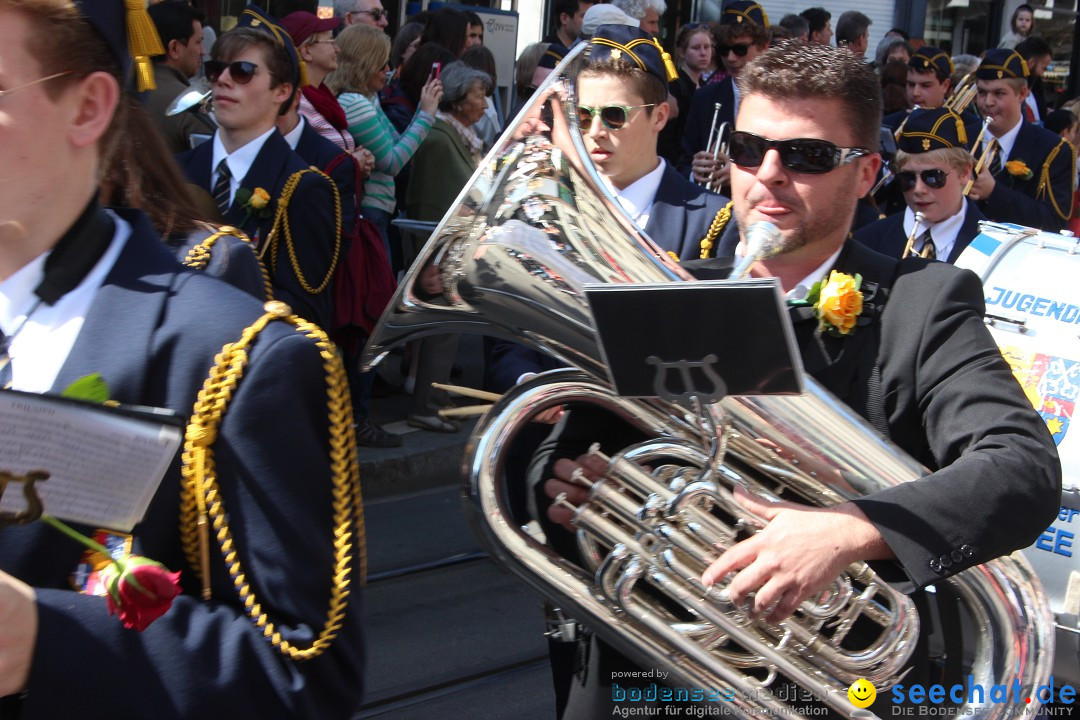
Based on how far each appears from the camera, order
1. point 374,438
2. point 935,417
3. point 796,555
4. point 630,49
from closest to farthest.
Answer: point 796,555 < point 935,417 < point 630,49 < point 374,438

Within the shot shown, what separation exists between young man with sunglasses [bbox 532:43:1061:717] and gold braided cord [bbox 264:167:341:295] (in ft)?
8.05

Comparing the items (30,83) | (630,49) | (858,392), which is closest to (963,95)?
(630,49)

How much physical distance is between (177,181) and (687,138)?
5256 millimetres

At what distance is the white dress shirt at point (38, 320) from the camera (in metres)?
1.26

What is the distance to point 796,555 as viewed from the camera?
175cm

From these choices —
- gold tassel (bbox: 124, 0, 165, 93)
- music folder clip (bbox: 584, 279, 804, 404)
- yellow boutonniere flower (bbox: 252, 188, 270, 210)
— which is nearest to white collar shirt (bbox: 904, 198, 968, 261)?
yellow boutonniere flower (bbox: 252, 188, 270, 210)

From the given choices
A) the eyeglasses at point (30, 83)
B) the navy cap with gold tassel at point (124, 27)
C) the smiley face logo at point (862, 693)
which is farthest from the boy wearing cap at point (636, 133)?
the eyeglasses at point (30, 83)

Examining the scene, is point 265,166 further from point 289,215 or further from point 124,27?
point 124,27

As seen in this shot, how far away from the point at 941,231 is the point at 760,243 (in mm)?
2844

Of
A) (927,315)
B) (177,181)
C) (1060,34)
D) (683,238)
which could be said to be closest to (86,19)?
(177,181)

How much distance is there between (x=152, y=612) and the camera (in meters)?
1.14

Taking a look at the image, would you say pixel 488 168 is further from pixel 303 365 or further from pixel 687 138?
pixel 687 138

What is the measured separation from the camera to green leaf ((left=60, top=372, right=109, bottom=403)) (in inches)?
45.7

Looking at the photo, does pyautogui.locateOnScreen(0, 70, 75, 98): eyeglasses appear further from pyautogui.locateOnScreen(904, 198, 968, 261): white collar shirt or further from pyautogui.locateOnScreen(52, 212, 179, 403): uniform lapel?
pyautogui.locateOnScreen(904, 198, 968, 261): white collar shirt
